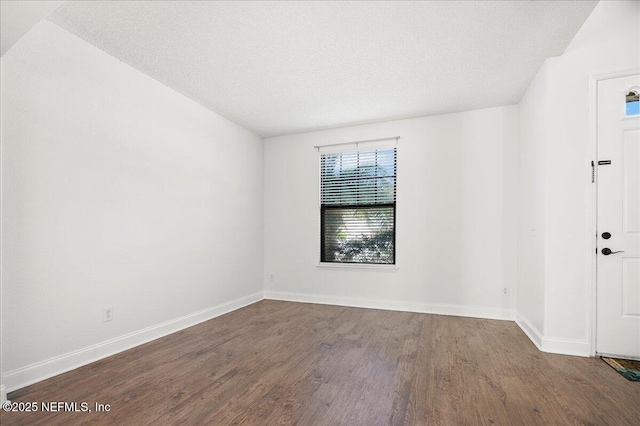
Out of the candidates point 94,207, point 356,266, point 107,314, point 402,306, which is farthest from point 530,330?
point 94,207

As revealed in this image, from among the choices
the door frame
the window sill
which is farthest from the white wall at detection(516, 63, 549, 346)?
the window sill

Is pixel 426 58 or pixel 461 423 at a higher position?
pixel 426 58

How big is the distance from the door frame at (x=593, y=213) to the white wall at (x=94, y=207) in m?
4.09

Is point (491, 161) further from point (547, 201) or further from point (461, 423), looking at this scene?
point (461, 423)

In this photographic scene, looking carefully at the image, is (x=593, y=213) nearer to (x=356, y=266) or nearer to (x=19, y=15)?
(x=356, y=266)

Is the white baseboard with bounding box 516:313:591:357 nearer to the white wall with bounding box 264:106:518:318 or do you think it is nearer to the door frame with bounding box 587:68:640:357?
the door frame with bounding box 587:68:640:357

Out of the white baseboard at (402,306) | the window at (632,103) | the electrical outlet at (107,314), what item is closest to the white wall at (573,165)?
the window at (632,103)

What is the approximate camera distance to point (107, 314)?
282 cm

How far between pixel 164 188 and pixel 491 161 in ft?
13.5

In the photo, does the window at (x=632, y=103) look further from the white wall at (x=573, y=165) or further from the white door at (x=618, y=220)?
the white wall at (x=573, y=165)

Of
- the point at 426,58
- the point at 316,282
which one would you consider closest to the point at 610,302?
the point at 426,58

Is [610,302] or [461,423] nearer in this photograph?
[461,423]

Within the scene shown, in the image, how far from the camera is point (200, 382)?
2.32m

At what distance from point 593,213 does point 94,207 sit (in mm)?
4475
